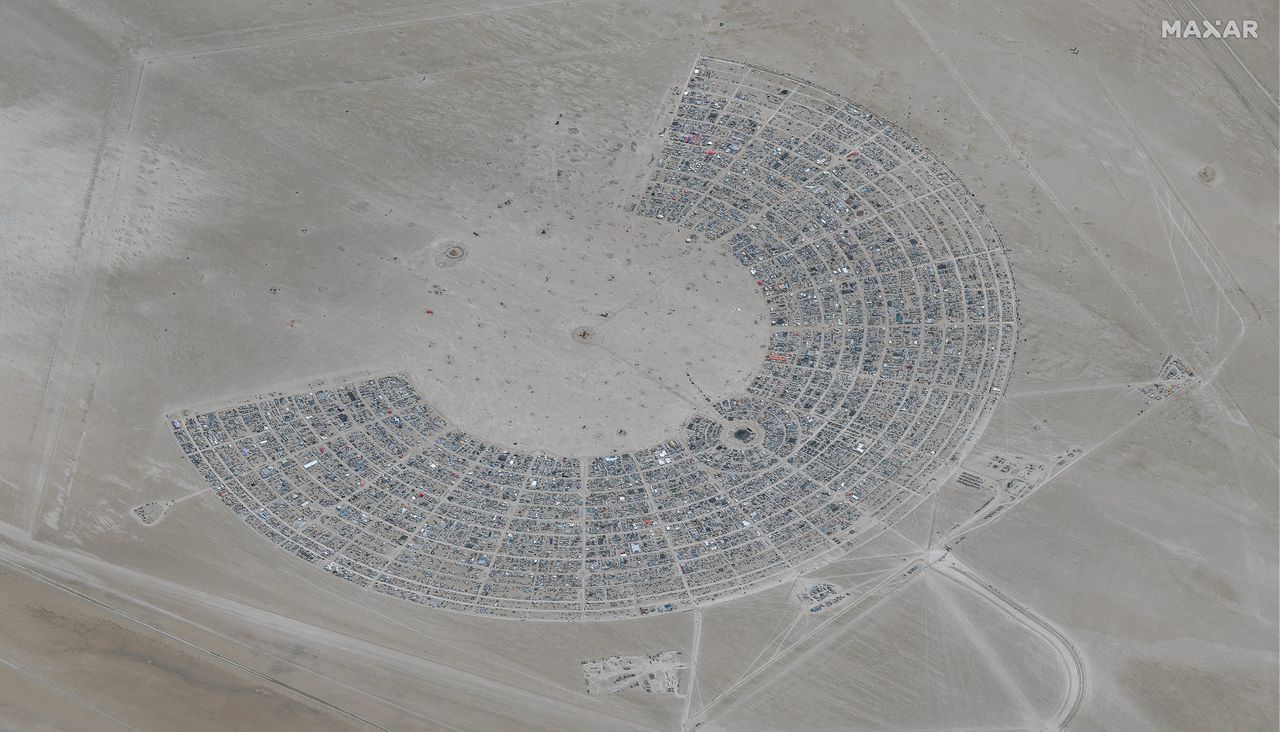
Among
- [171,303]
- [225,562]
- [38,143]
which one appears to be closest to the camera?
[225,562]

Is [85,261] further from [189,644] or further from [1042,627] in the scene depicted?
[1042,627]

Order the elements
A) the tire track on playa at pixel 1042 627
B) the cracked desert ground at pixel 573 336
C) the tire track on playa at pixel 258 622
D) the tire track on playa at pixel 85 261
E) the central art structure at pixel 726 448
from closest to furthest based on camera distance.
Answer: the tire track on playa at pixel 258 622 < the tire track on playa at pixel 1042 627 < the cracked desert ground at pixel 573 336 < the central art structure at pixel 726 448 < the tire track on playa at pixel 85 261

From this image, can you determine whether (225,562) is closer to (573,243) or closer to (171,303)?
(171,303)

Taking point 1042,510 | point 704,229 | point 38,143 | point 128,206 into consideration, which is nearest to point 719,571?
point 1042,510

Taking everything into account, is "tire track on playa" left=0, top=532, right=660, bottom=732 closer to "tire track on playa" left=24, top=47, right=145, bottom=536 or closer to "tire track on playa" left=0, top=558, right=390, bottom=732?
"tire track on playa" left=0, top=558, right=390, bottom=732

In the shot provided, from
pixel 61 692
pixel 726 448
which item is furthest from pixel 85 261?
pixel 726 448

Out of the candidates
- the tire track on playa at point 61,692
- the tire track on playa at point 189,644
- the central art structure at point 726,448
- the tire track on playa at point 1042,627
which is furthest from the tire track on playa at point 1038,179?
the tire track on playa at point 61,692

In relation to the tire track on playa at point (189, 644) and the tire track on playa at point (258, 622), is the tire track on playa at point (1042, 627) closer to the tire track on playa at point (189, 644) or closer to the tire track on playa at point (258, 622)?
the tire track on playa at point (258, 622)
